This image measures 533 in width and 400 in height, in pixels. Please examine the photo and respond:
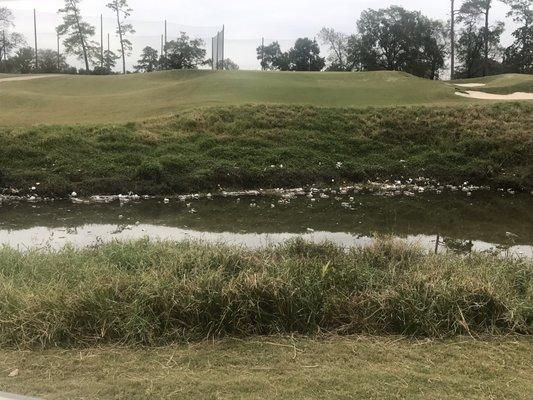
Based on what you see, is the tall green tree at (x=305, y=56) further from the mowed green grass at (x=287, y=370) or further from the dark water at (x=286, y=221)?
the mowed green grass at (x=287, y=370)

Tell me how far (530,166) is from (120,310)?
17.1 m

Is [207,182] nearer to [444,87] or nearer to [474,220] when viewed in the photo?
[474,220]

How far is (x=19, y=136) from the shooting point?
→ 60.2 feet

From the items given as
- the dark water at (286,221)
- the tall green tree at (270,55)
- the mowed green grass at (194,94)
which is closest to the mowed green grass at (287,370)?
the dark water at (286,221)

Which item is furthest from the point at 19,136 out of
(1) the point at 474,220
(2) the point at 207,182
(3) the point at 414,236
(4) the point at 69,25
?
(4) the point at 69,25

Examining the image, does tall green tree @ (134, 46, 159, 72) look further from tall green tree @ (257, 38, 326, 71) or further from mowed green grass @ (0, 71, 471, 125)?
mowed green grass @ (0, 71, 471, 125)

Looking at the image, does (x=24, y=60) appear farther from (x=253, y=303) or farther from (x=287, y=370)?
(x=287, y=370)

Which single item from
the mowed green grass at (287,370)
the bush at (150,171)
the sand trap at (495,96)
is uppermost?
the sand trap at (495,96)

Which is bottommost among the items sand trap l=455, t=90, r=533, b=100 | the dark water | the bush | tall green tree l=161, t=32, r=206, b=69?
the dark water

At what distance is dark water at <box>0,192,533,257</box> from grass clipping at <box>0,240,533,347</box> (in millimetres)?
4084

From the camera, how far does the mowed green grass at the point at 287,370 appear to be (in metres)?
4.04

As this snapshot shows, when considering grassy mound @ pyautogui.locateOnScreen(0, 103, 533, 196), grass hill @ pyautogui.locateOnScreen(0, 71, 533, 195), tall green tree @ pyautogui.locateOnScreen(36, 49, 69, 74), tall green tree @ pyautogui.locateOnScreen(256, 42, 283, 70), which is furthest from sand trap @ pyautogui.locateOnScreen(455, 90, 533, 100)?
tall green tree @ pyautogui.locateOnScreen(36, 49, 69, 74)

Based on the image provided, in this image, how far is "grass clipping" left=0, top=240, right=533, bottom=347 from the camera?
5324 mm

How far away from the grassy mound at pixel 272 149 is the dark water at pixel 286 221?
5.55 feet
